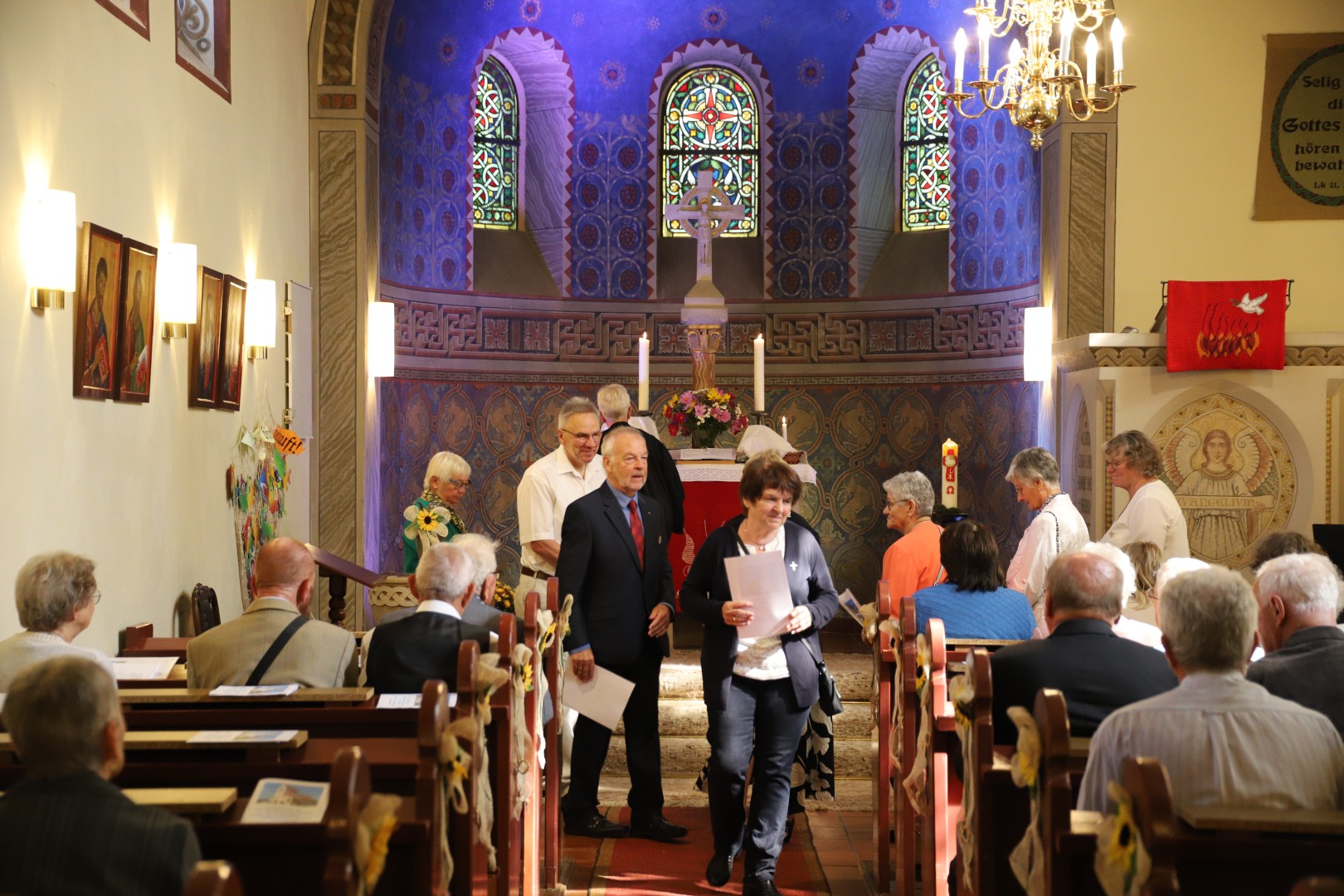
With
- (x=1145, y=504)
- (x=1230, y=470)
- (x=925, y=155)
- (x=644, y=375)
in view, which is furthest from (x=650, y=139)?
(x=1145, y=504)

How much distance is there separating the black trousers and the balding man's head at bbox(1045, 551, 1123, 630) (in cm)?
222

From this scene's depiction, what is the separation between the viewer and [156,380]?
575 centimetres

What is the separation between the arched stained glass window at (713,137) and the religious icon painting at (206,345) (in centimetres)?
582

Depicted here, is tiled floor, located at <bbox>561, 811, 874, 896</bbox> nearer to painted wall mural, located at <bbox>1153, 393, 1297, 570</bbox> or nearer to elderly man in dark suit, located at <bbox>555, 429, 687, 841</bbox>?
elderly man in dark suit, located at <bbox>555, 429, 687, 841</bbox>

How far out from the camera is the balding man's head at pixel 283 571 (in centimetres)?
397

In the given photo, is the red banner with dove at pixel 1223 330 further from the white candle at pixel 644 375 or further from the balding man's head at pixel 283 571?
the balding man's head at pixel 283 571

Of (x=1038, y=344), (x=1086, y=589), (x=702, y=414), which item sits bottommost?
(x=1086, y=589)

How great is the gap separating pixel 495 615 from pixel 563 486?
58.6 inches

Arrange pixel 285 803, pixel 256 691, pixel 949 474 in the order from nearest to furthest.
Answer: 1. pixel 285 803
2. pixel 256 691
3. pixel 949 474

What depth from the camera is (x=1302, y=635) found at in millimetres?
3254

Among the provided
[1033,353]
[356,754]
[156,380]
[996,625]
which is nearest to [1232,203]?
[1033,353]

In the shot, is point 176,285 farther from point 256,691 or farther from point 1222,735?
point 1222,735

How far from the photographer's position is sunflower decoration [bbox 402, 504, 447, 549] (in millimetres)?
6230

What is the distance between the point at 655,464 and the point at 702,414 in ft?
6.60
